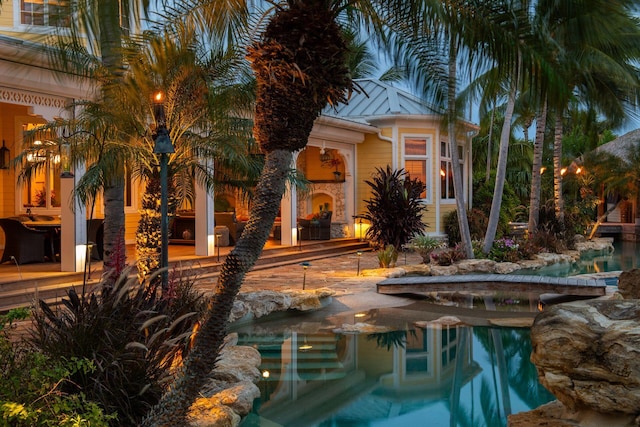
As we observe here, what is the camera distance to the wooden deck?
1237 centimetres

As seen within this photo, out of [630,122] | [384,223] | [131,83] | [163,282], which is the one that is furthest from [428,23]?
[630,122]

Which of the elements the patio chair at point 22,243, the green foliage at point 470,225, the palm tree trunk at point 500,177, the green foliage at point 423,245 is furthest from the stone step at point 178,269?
the palm tree trunk at point 500,177

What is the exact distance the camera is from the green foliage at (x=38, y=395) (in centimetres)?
389

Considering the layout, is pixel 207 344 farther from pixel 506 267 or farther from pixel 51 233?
pixel 506 267

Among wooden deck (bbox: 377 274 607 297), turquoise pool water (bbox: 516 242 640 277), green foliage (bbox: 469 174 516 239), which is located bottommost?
turquoise pool water (bbox: 516 242 640 277)

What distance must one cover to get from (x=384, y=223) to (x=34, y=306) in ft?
46.5

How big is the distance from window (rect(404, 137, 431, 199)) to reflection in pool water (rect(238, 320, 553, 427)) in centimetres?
1225

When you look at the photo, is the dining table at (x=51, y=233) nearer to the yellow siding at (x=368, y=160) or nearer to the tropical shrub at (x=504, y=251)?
the yellow siding at (x=368, y=160)

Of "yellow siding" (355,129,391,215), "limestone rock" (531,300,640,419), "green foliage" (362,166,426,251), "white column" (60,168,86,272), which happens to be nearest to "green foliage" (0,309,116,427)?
"limestone rock" (531,300,640,419)

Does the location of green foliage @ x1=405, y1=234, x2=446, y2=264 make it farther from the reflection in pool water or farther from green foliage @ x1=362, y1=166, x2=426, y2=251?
the reflection in pool water

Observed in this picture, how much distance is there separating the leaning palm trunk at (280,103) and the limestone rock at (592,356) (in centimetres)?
241

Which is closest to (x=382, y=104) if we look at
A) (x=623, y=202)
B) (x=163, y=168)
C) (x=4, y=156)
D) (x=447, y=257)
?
(x=447, y=257)

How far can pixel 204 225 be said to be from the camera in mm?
15250

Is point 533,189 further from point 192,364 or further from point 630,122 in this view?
point 192,364
